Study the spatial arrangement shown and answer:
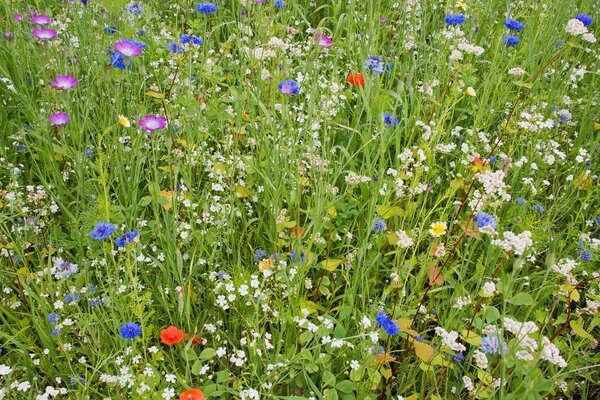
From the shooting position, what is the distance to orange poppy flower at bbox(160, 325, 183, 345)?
1644 mm

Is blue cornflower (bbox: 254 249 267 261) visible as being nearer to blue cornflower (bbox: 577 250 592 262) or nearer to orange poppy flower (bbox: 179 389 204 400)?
orange poppy flower (bbox: 179 389 204 400)

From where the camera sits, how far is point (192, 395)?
1.50 meters

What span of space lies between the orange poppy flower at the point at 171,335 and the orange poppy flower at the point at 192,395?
0.60 ft

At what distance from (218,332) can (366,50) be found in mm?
1814

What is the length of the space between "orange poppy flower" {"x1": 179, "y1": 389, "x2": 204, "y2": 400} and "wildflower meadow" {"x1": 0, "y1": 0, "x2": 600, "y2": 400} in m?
0.01

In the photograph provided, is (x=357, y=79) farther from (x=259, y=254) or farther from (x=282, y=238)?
(x=259, y=254)

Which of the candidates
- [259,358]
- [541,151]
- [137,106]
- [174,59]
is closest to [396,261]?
[259,358]

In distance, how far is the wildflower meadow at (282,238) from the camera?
5.49 feet

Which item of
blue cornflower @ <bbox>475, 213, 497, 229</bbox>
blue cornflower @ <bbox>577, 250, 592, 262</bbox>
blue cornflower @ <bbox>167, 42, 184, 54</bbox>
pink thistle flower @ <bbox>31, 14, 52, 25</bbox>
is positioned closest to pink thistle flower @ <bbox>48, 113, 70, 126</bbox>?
pink thistle flower @ <bbox>31, 14, 52, 25</bbox>

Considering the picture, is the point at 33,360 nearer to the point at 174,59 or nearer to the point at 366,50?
the point at 174,59

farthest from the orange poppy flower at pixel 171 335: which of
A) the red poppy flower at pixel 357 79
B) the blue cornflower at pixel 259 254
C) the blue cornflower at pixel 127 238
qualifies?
the red poppy flower at pixel 357 79

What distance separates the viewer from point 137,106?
2.52 metres

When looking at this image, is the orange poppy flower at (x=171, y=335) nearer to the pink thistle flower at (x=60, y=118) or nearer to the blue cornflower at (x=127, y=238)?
the blue cornflower at (x=127, y=238)

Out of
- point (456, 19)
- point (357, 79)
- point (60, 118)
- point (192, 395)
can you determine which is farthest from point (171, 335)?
point (456, 19)
